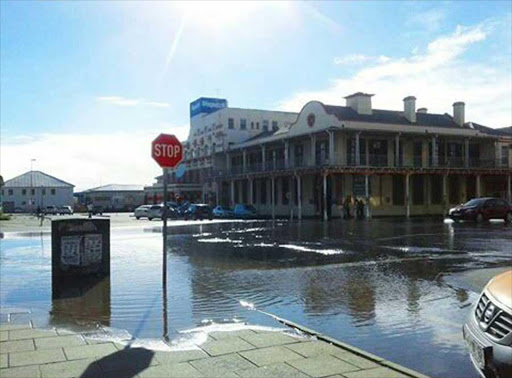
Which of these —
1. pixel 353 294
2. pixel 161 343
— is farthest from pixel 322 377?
pixel 353 294

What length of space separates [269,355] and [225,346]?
1.87 feet

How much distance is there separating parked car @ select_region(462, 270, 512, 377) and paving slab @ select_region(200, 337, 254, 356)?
2.40m

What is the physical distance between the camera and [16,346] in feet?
19.5

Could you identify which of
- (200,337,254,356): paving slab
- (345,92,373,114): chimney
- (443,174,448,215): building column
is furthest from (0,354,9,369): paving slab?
(443,174,448,215): building column

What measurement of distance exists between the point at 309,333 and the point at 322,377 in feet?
5.23

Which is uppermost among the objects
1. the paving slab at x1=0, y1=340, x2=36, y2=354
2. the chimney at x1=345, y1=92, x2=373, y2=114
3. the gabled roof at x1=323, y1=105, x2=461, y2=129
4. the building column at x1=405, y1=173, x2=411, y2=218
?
the chimney at x1=345, y1=92, x2=373, y2=114

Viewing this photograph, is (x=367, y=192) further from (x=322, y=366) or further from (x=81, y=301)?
(x=322, y=366)

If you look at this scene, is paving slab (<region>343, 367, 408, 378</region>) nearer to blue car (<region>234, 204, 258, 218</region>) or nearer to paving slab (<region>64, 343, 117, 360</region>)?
paving slab (<region>64, 343, 117, 360</region>)

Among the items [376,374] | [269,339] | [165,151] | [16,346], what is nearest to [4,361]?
[16,346]

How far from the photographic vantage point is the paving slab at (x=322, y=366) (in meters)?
4.99

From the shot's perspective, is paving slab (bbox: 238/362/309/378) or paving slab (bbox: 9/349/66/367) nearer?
paving slab (bbox: 238/362/309/378)

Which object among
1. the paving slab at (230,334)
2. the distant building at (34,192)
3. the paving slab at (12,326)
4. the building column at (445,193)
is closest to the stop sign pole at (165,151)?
the paving slab at (12,326)

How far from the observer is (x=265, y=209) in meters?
55.9

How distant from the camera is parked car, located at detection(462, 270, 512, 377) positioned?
141 inches
